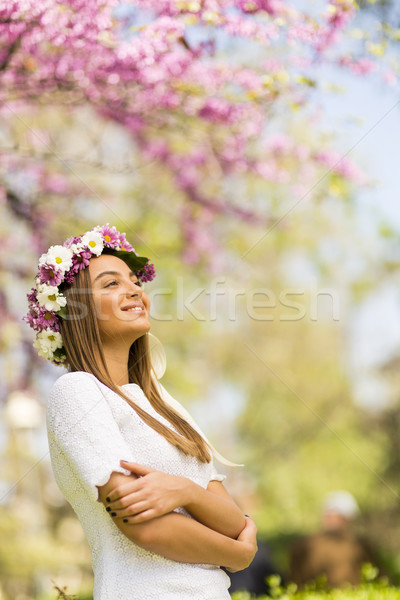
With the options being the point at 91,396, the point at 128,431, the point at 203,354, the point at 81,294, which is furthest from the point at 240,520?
the point at 203,354

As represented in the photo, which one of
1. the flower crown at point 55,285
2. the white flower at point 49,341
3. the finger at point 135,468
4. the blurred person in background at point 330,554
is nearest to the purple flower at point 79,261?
the flower crown at point 55,285

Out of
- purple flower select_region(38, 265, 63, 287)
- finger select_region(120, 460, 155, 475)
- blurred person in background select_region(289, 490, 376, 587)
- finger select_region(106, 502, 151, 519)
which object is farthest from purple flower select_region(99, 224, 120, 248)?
blurred person in background select_region(289, 490, 376, 587)

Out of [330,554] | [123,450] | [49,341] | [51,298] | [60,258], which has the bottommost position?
[330,554]

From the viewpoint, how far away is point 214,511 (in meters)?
1.86

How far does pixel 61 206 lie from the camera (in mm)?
8086

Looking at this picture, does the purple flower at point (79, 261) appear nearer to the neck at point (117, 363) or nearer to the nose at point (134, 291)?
the nose at point (134, 291)

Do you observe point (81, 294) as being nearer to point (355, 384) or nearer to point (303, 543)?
point (303, 543)

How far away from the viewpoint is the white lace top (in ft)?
→ 5.75

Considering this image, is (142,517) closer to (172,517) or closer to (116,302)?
(172,517)

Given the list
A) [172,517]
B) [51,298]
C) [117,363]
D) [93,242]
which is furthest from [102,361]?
[172,517]

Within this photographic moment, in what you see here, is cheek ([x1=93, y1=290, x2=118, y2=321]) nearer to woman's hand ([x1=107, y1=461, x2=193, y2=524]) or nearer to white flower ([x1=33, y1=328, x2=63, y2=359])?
white flower ([x1=33, y1=328, x2=63, y2=359])

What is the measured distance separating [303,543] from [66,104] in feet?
21.9

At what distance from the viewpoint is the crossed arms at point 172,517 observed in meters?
1.69

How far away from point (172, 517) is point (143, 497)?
0.35 feet
